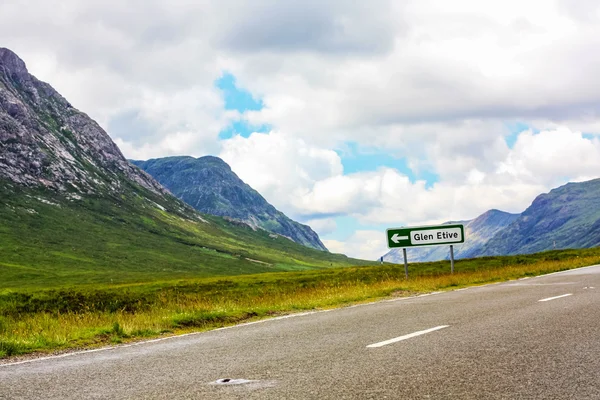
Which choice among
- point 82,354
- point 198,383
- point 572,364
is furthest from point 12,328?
point 572,364

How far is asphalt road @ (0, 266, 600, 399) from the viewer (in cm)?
691

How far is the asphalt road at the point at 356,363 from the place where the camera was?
6910 mm

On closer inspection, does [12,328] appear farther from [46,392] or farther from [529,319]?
[529,319]

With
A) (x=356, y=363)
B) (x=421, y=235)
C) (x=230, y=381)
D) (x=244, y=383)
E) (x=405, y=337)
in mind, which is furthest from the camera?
(x=421, y=235)

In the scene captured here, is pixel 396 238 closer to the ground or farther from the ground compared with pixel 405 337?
farther from the ground

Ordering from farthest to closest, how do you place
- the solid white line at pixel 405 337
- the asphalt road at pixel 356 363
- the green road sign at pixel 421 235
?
the green road sign at pixel 421 235 → the solid white line at pixel 405 337 → the asphalt road at pixel 356 363

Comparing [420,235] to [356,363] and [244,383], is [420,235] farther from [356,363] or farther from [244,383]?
[244,383]

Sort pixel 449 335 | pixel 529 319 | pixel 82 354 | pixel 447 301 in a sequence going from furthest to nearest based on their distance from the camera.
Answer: pixel 447 301
pixel 529 319
pixel 82 354
pixel 449 335

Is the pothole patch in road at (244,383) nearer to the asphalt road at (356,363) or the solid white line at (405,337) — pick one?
the asphalt road at (356,363)

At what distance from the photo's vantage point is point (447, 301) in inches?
747

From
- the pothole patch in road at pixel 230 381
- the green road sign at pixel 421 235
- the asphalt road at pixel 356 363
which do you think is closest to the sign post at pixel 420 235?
the green road sign at pixel 421 235

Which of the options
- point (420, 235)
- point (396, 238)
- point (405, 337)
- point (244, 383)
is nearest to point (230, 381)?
point (244, 383)

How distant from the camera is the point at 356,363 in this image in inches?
336

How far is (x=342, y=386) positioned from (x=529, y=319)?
23.7 ft
